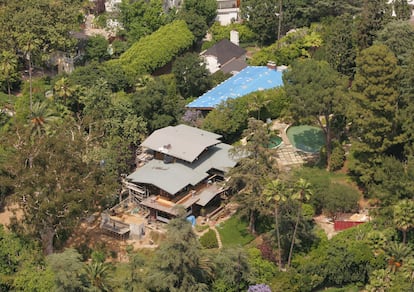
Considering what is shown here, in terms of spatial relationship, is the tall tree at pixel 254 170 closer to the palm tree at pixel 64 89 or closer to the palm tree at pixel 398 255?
the palm tree at pixel 398 255

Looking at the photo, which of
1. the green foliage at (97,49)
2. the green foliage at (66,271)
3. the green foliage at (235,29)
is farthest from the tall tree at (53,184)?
→ the green foliage at (235,29)

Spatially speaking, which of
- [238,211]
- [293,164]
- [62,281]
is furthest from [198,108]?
[62,281]

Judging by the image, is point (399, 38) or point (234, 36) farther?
point (234, 36)

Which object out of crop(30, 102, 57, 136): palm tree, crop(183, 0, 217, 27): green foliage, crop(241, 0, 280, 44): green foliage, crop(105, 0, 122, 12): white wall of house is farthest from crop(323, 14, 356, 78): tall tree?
crop(105, 0, 122, 12): white wall of house

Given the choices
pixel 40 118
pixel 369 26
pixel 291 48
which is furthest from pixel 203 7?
pixel 40 118

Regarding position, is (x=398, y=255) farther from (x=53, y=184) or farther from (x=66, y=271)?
(x=53, y=184)

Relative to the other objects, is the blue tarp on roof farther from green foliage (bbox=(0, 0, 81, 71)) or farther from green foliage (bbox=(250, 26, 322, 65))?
green foliage (bbox=(0, 0, 81, 71))
